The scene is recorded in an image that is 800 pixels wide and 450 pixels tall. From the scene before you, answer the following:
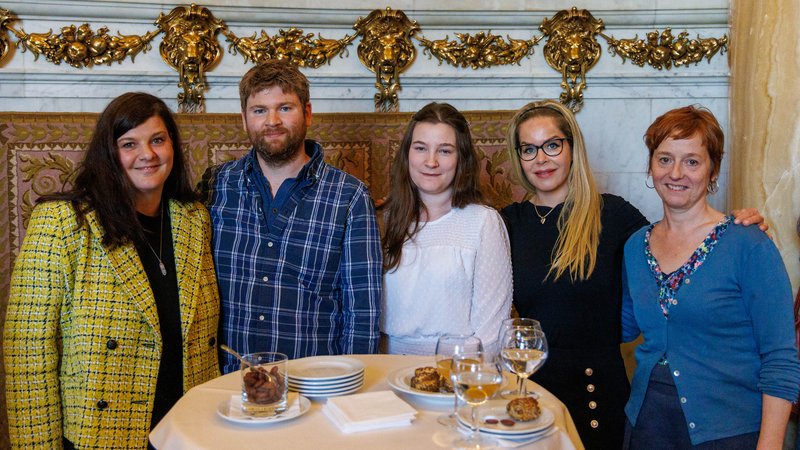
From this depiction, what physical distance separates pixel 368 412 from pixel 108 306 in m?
0.93

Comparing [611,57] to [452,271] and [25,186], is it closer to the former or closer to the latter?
[452,271]

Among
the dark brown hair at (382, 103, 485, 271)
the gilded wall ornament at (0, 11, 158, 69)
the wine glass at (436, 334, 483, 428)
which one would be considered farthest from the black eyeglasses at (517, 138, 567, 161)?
the gilded wall ornament at (0, 11, 158, 69)

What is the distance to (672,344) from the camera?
7.16 feet

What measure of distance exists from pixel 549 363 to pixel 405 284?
1.82 ft

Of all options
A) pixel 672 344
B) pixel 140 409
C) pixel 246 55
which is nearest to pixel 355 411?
pixel 140 409

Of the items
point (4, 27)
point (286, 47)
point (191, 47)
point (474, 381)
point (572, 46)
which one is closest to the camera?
point (474, 381)

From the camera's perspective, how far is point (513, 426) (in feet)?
5.35

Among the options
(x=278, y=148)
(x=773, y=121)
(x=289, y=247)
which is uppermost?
(x=773, y=121)

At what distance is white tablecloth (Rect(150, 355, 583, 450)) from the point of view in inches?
62.5

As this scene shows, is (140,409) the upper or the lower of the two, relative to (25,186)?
lower

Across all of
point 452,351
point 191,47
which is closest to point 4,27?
point 191,47

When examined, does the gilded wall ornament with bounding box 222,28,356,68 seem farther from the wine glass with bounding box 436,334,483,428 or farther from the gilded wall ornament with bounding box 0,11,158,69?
the wine glass with bounding box 436,334,483,428

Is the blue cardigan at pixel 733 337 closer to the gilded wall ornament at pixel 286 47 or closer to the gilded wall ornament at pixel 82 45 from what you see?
the gilded wall ornament at pixel 286 47

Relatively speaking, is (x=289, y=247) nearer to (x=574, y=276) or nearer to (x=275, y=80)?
(x=275, y=80)
